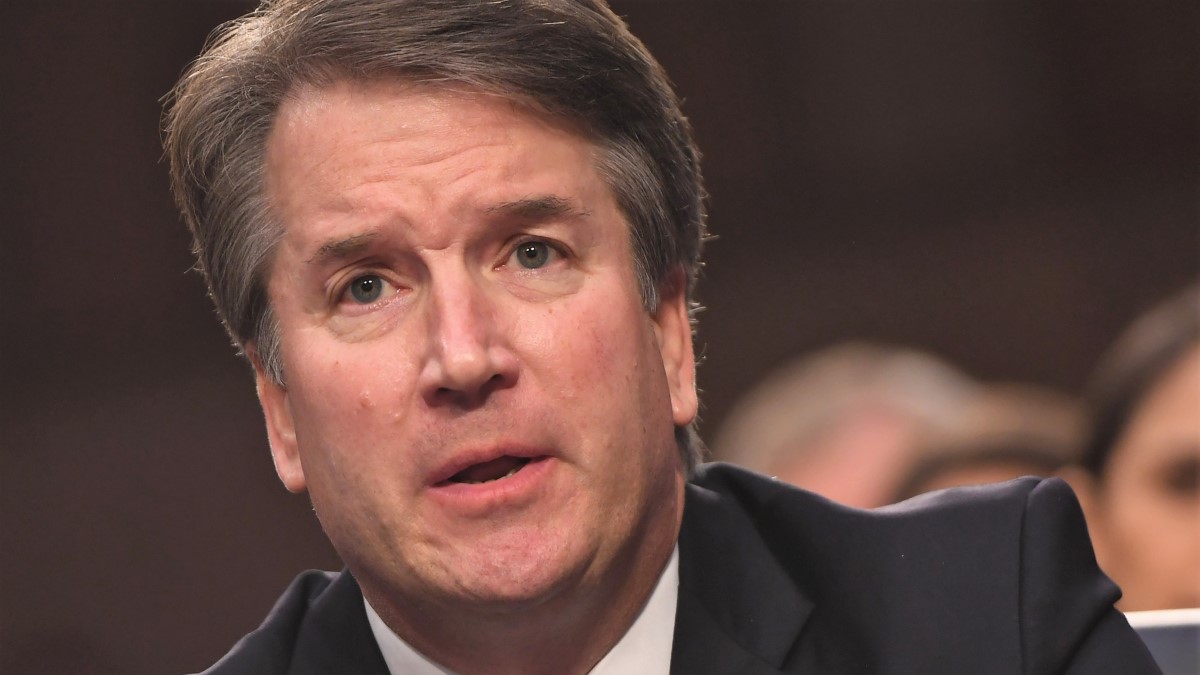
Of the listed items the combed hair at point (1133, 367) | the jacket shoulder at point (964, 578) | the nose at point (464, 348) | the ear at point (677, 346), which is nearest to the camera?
the nose at point (464, 348)

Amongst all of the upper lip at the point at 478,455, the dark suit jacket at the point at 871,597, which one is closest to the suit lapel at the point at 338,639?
the dark suit jacket at the point at 871,597

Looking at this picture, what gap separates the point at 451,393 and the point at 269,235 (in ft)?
1.48

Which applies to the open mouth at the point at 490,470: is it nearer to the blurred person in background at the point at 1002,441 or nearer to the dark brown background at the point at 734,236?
the dark brown background at the point at 734,236

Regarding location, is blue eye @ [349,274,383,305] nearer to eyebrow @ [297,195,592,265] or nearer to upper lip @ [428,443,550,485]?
eyebrow @ [297,195,592,265]

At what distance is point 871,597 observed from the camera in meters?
2.11

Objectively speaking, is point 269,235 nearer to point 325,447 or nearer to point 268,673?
point 325,447

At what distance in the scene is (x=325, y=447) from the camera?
1949 millimetres

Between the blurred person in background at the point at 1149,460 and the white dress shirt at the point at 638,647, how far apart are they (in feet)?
5.12

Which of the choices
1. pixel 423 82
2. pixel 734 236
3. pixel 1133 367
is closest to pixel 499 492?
pixel 423 82

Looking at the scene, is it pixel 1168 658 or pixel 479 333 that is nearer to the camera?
pixel 479 333

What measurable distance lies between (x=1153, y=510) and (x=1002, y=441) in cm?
38

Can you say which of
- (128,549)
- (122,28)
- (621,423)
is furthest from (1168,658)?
(122,28)

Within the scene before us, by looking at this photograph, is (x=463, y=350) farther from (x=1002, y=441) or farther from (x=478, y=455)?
(x=1002, y=441)

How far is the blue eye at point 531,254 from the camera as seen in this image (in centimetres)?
195
